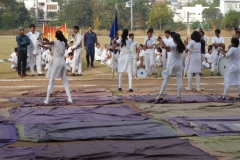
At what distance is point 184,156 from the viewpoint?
6.92 metres

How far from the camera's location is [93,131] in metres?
8.47

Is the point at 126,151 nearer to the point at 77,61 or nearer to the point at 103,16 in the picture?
the point at 77,61

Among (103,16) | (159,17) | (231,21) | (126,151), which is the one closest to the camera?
(126,151)

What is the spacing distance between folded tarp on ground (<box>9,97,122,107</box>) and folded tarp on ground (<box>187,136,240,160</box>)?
164 inches

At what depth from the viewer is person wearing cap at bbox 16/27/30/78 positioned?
57.3 ft

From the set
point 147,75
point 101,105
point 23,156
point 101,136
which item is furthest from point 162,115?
point 147,75

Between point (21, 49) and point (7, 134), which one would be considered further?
point (21, 49)

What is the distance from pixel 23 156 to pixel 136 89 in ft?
26.2

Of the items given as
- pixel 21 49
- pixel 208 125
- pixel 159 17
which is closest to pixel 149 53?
pixel 21 49

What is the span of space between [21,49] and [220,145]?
1134cm

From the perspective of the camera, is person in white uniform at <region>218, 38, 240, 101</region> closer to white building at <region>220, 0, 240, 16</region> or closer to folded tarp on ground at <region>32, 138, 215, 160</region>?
folded tarp on ground at <region>32, 138, 215, 160</region>

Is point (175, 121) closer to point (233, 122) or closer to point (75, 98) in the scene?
point (233, 122)

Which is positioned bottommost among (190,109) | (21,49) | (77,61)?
(190,109)

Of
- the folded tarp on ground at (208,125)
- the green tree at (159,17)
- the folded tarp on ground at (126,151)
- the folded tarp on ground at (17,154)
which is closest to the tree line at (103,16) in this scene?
the green tree at (159,17)
